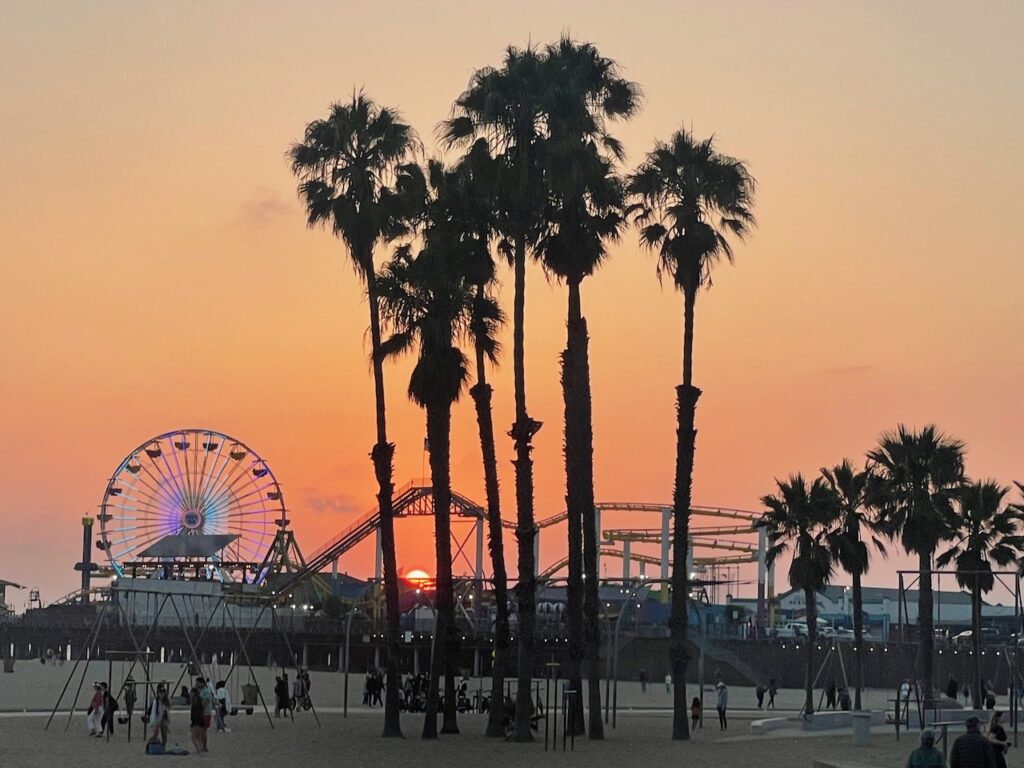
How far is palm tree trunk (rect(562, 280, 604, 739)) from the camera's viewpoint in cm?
3900

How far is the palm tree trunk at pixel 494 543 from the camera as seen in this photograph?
130ft

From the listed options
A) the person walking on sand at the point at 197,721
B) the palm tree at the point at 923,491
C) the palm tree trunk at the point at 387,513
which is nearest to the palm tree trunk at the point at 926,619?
the palm tree at the point at 923,491

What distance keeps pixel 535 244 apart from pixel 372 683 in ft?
75.4

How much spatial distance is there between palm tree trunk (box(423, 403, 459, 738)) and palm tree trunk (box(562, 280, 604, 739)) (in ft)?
11.0

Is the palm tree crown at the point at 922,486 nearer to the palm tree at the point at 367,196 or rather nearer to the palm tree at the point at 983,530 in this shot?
the palm tree at the point at 983,530

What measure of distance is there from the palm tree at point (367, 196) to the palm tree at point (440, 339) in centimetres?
76

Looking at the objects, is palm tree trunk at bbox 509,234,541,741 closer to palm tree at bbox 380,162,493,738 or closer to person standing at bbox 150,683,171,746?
palm tree at bbox 380,162,493,738

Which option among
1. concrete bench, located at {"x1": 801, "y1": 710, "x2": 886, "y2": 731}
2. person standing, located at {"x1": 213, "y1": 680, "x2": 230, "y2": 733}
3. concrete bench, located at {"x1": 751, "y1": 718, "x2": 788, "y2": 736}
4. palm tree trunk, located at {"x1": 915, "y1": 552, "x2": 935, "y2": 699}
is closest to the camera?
person standing, located at {"x1": 213, "y1": 680, "x2": 230, "y2": 733}

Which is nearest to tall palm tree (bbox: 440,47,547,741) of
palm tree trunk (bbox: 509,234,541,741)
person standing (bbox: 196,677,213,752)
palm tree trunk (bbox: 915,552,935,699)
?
palm tree trunk (bbox: 509,234,541,741)

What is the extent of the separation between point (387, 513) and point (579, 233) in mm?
8430

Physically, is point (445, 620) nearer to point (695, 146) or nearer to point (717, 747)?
point (717, 747)

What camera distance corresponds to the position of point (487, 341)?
141ft

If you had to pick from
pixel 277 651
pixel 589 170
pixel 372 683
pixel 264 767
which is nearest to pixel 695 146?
pixel 589 170

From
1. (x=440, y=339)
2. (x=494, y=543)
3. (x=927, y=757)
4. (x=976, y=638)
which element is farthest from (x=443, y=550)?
(x=927, y=757)
